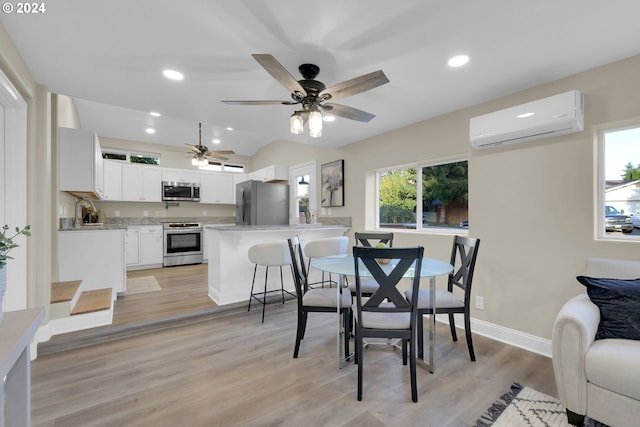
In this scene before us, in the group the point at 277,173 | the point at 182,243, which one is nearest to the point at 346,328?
the point at 277,173

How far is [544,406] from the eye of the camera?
1.73 meters

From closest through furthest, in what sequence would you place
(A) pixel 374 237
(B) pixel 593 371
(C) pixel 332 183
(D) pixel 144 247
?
(B) pixel 593 371 < (A) pixel 374 237 < (C) pixel 332 183 < (D) pixel 144 247

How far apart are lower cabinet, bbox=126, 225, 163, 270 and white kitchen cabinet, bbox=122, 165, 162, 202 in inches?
25.6

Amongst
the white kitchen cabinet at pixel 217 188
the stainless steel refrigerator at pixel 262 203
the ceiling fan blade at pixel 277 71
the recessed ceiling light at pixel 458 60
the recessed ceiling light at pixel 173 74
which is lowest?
the stainless steel refrigerator at pixel 262 203

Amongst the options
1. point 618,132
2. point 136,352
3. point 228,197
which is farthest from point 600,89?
point 228,197

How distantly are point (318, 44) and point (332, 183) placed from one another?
2.89 m

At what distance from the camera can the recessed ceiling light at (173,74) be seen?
218cm

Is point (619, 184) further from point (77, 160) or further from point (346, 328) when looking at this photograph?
point (77, 160)

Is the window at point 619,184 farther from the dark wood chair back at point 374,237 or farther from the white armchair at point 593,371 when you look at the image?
the dark wood chair back at point 374,237

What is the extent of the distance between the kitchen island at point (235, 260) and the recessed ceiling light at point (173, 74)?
63.5 inches

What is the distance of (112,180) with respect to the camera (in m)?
5.59

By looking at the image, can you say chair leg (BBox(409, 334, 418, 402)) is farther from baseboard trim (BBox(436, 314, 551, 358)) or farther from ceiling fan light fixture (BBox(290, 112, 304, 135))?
ceiling fan light fixture (BBox(290, 112, 304, 135))

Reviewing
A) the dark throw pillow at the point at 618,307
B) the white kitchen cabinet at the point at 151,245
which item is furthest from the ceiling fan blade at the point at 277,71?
the white kitchen cabinet at the point at 151,245

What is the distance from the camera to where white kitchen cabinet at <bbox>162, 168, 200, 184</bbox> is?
20.3 ft
